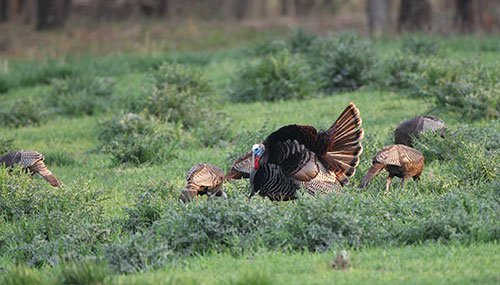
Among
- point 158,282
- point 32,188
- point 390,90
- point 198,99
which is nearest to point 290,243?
point 158,282

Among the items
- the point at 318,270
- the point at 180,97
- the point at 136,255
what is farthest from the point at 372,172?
the point at 180,97

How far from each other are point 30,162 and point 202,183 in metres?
2.57

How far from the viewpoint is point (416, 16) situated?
28438 millimetres

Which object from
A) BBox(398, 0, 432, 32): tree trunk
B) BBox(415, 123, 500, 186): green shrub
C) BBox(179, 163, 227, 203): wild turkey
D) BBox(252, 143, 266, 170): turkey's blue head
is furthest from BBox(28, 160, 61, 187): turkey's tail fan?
BBox(398, 0, 432, 32): tree trunk

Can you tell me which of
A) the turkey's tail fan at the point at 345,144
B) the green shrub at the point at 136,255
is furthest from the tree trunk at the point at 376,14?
the green shrub at the point at 136,255

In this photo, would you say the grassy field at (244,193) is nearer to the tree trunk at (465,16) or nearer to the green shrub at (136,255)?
the green shrub at (136,255)

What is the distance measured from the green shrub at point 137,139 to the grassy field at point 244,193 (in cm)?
3

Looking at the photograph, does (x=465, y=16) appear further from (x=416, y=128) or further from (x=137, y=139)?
(x=416, y=128)

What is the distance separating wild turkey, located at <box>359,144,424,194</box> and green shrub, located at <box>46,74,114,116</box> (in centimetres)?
931

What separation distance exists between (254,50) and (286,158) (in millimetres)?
13385

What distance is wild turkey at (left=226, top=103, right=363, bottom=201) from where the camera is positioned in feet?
31.7

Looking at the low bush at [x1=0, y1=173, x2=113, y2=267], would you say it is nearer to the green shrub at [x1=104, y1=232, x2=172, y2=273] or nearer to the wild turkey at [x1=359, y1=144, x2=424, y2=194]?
the green shrub at [x1=104, y1=232, x2=172, y2=273]

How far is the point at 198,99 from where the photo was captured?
16.5 metres

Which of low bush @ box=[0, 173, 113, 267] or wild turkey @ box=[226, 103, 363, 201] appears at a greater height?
wild turkey @ box=[226, 103, 363, 201]
